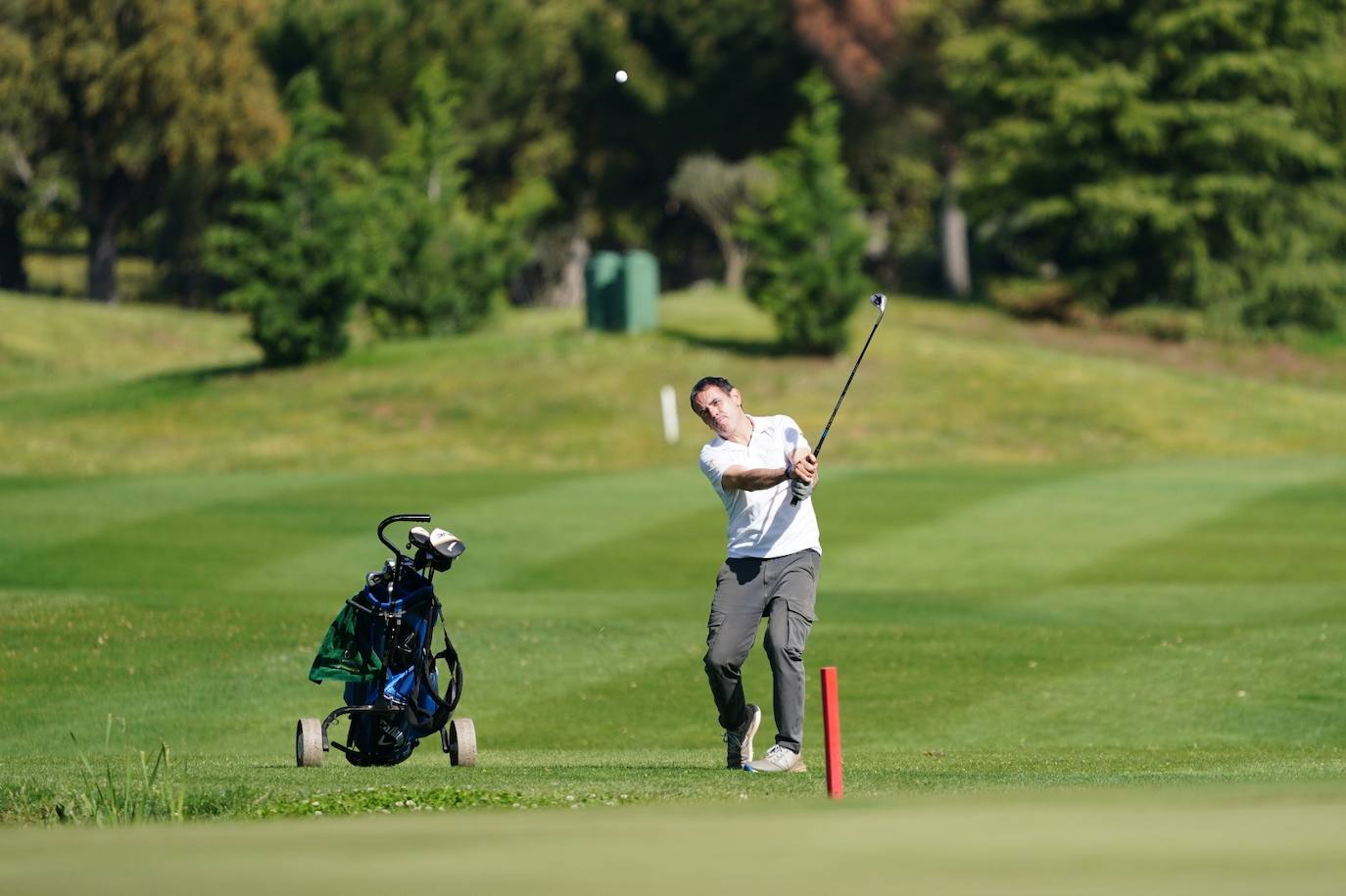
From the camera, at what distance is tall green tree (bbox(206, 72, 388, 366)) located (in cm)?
4316

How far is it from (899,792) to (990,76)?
168 ft

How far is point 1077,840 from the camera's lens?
8.23 metres

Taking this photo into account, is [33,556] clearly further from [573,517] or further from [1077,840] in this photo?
[1077,840]

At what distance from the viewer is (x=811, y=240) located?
139 feet

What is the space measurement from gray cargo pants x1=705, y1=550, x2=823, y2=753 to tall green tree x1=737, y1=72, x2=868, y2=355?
30.3 metres

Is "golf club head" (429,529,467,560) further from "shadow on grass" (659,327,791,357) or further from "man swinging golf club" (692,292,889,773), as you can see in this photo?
"shadow on grass" (659,327,791,357)

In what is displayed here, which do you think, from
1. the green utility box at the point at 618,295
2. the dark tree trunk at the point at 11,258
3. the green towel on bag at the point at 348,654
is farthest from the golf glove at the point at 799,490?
the dark tree trunk at the point at 11,258

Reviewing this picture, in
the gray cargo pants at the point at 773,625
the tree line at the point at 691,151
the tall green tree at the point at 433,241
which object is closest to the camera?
the gray cargo pants at the point at 773,625

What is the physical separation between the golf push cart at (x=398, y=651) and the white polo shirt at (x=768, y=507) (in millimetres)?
1611

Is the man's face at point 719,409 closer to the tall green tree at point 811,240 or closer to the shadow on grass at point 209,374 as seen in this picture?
the tall green tree at point 811,240

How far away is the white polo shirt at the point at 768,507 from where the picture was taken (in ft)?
38.8

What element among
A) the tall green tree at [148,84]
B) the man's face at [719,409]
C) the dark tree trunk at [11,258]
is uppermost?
the tall green tree at [148,84]

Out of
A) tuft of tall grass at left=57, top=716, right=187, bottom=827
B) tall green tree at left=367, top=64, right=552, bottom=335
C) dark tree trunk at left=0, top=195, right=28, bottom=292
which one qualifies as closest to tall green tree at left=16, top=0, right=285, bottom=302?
dark tree trunk at left=0, top=195, right=28, bottom=292

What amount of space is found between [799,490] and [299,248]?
107 ft
